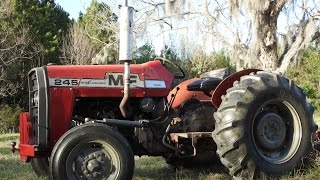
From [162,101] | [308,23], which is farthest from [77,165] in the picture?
[308,23]

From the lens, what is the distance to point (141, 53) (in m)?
31.7

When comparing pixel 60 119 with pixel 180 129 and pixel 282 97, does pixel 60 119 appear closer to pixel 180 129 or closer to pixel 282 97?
pixel 180 129

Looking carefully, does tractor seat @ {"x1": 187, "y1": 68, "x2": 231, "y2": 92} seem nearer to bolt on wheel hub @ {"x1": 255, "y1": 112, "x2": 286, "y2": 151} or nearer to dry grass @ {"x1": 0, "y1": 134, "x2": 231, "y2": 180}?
bolt on wheel hub @ {"x1": 255, "y1": 112, "x2": 286, "y2": 151}

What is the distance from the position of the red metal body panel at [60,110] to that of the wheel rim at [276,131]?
2.10 m

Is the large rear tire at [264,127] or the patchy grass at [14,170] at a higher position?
the large rear tire at [264,127]

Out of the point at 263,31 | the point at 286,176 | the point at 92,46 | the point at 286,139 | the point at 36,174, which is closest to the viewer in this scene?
the point at 286,176

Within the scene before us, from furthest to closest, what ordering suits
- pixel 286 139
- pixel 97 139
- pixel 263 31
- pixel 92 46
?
pixel 92 46 < pixel 263 31 < pixel 286 139 < pixel 97 139

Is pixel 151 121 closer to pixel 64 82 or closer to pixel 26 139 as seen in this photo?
pixel 64 82

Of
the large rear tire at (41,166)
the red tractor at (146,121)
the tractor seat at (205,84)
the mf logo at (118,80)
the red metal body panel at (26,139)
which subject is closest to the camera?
the red tractor at (146,121)

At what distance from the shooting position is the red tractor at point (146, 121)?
5211 mm

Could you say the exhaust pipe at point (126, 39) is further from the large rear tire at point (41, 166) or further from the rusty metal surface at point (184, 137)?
the large rear tire at point (41, 166)

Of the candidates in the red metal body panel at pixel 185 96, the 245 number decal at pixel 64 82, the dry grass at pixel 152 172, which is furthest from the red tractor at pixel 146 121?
the dry grass at pixel 152 172

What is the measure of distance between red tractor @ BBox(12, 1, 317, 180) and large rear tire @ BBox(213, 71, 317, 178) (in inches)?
0.4

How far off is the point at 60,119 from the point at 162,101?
1.22 meters
